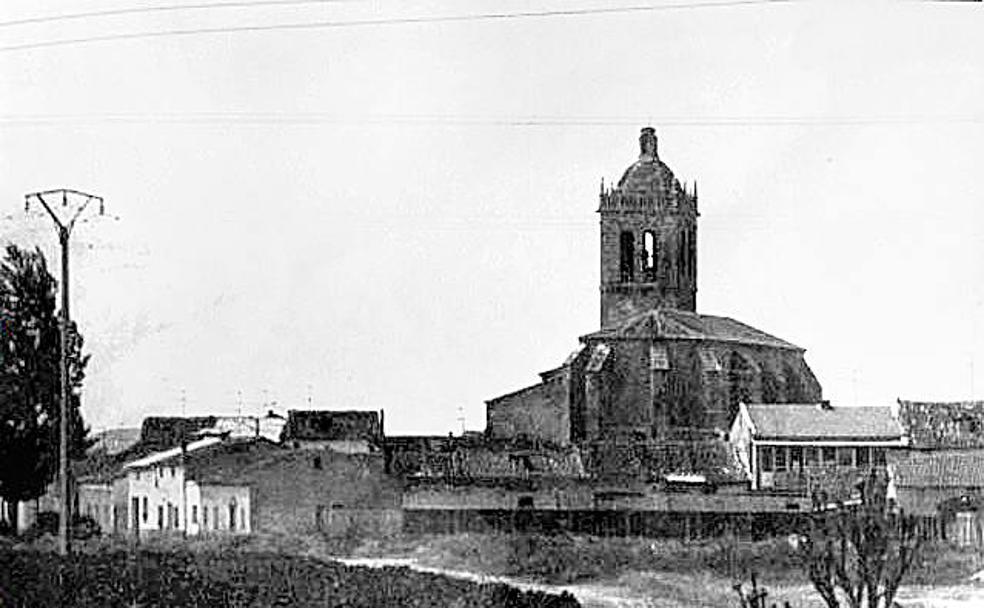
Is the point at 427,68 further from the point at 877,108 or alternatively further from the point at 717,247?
the point at 877,108

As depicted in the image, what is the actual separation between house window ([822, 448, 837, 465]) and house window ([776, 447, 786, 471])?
8 centimetres

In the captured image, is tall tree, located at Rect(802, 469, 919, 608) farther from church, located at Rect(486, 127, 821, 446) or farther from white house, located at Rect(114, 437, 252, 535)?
white house, located at Rect(114, 437, 252, 535)

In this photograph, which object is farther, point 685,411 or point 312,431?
point 685,411

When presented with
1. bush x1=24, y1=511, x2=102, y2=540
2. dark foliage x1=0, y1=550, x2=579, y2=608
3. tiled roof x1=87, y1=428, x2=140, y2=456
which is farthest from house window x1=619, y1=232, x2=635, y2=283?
bush x1=24, y1=511, x2=102, y2=540

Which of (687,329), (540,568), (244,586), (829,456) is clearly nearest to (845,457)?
(829,456)

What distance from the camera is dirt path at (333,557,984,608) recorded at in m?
2.50

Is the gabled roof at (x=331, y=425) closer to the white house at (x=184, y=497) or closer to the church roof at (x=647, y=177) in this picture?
the white house at (x=184, y=497)

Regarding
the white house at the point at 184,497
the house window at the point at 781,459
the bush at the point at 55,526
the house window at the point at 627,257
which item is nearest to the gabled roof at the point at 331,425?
the white house at the point at 184,497

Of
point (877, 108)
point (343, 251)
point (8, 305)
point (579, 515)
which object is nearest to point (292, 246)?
point (343, 251)

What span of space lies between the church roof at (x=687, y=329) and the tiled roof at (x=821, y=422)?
0.13m

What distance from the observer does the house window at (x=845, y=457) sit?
2747mm

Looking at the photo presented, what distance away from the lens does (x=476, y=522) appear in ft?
8.59

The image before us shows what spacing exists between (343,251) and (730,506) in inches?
33.7

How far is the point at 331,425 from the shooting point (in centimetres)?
254
